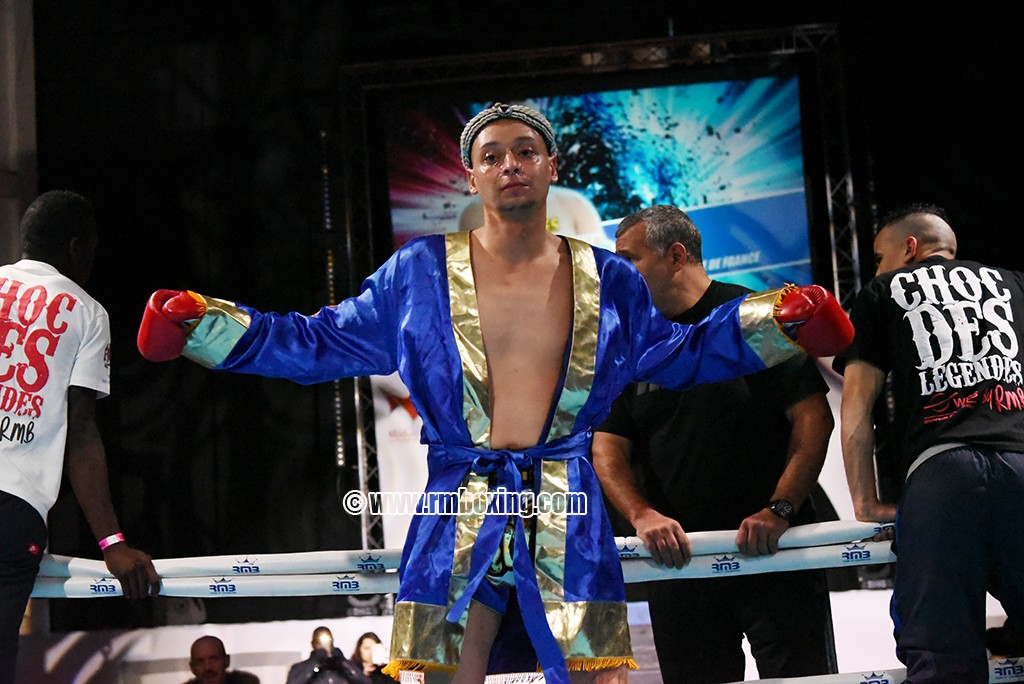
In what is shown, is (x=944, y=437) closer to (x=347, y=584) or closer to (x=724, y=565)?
(x=724, y=565)

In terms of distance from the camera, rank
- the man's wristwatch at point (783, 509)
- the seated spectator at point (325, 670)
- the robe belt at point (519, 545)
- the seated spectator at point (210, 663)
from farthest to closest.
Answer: the seated spectator at point (325, 670), the seated spectator at point (210, 663), the man's wristwatch at point (783, 509), the robe belt at point (519, 545)

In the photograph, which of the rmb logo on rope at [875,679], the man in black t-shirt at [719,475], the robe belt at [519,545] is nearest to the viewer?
the robe belt at [519,545]

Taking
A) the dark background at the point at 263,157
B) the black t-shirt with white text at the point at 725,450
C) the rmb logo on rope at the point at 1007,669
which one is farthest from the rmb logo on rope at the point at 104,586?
the dark background at the point at 263,157

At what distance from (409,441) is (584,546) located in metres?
3.59

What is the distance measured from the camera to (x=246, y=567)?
2.90 metres

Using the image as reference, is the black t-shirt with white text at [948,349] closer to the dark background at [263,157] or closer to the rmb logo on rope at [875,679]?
the rmb logo on rope at [875,679]

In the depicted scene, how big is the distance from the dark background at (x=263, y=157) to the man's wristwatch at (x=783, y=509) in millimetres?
3223

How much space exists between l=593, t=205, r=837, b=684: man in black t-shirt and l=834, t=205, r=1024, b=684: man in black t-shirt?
0.20m

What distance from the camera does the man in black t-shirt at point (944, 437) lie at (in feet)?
8.50

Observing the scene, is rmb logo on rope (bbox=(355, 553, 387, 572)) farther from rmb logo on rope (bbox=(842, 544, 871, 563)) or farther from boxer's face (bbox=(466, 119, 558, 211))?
rmb logo on rope (bbox=(842, 544, 871, 563))

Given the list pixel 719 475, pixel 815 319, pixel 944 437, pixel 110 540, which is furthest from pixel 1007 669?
pixel 110 540

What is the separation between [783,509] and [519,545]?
2.97ft

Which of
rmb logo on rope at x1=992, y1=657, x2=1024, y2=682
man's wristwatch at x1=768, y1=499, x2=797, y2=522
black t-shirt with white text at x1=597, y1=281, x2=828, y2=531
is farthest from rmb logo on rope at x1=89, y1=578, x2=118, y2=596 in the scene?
rmb logo on rope at x1=992, y1=657, x2=1024, y2=682

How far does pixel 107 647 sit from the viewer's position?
11.3ft
